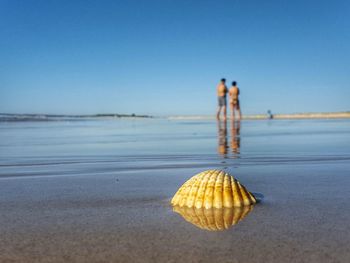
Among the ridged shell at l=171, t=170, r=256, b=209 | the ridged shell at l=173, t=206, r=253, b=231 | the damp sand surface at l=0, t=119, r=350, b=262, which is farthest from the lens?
the ridged shell at l=171, t=170, r=256, b=209

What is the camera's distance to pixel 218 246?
150 centimetres

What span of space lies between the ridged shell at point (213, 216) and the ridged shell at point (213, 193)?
0.08ft

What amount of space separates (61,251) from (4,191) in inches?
58.1

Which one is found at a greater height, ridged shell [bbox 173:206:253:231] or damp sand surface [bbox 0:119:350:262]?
ridged shell [bbox 173:206:253:231]

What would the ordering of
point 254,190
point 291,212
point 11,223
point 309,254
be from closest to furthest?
1. point 309,254
2. point 11,223
3. point 291,212
4. point 254,190

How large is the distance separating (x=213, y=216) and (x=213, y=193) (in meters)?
0.17

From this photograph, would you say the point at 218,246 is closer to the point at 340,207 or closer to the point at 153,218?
the point at 153,218

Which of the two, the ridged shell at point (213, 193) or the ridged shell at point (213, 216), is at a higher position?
the ridged shell at point (213, 193)

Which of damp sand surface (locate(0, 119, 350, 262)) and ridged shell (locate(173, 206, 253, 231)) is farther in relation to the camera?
ridged shell (locate(173, 206, 253, 231))

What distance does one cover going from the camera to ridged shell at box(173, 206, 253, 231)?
178 cm

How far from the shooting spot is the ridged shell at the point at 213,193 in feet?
6.70

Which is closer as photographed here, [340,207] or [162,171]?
[340,207]

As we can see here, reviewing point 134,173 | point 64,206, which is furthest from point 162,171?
point 64,206

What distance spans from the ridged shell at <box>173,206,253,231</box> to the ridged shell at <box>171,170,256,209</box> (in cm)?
3
